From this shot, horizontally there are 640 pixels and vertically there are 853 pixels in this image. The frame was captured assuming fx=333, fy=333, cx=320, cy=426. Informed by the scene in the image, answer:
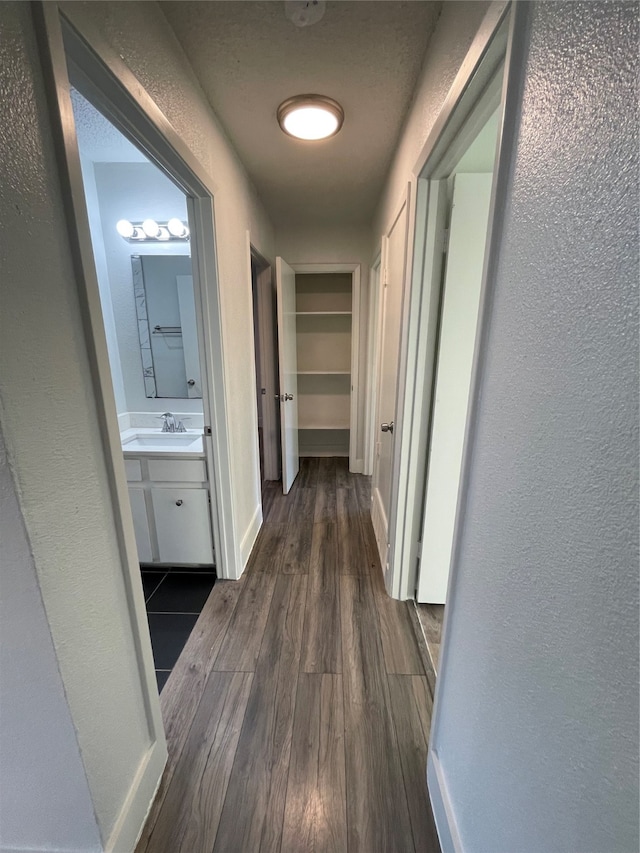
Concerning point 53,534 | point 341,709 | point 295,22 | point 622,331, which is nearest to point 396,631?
point 341,709

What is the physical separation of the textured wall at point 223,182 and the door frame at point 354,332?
1.51 ft

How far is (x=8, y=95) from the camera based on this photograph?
0.57m

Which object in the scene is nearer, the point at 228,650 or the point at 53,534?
the point at 53,534

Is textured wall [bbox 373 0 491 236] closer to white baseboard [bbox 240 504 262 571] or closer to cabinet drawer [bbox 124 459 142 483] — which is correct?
cabinet drawer [bbox 124 459 142 483]

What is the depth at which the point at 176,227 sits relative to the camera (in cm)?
214

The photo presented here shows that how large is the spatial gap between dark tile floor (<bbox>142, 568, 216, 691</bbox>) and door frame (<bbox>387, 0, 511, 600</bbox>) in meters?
1.07

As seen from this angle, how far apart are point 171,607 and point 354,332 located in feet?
8.63

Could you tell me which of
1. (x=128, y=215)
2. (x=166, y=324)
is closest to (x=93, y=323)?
(x=166, y=324)

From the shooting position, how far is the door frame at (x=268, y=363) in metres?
2.91

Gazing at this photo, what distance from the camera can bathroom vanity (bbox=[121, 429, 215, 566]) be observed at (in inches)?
72.1

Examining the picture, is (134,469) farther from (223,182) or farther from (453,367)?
(453,367)

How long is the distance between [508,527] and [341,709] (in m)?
1.14

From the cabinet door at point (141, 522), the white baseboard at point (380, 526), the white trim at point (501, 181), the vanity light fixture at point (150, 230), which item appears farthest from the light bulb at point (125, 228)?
the white baseboard at point (380, 526)

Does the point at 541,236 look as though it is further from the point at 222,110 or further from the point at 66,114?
the point at 222,110
